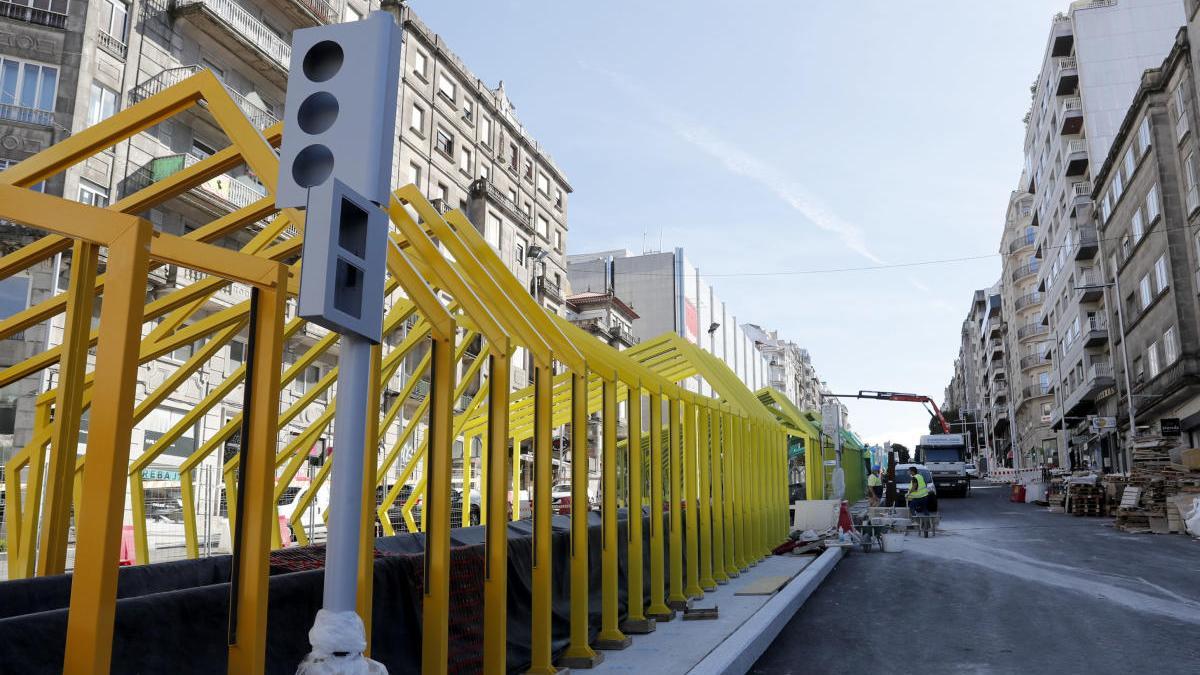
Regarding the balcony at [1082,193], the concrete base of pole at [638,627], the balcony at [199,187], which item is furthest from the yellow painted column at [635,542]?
the balcony at [1082,193]

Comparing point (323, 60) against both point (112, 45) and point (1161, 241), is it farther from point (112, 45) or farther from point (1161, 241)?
point (1161, 241)

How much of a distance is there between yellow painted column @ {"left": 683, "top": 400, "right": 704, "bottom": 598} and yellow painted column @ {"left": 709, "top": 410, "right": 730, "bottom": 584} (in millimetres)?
528

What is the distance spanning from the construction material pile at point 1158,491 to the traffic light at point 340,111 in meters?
22.3

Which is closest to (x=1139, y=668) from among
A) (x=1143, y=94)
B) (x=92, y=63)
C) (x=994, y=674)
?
(x=994, y=674)

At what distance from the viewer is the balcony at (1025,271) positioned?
77.3m

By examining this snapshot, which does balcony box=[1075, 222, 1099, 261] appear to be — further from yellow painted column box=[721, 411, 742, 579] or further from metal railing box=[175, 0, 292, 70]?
yellow painted column box=[721, 411, 742, 579]

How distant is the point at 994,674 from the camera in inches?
269

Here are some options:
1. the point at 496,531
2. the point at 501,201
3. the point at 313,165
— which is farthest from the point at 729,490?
the point at 501,201

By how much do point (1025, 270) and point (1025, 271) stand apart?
0.37ft

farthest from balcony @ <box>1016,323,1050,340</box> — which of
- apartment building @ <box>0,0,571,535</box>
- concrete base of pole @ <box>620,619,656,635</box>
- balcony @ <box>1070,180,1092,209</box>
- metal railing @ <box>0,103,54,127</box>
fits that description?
concrete base of pole @ <box>620,619,656,635</box>

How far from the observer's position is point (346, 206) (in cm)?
293

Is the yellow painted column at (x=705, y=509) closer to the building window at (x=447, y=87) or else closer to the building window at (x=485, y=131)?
the building window at (x=447, y=87)

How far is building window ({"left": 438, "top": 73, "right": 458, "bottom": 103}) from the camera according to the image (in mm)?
37406

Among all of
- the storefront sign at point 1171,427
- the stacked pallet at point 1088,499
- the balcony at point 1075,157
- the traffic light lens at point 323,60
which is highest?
the balcony at point 1075,157
